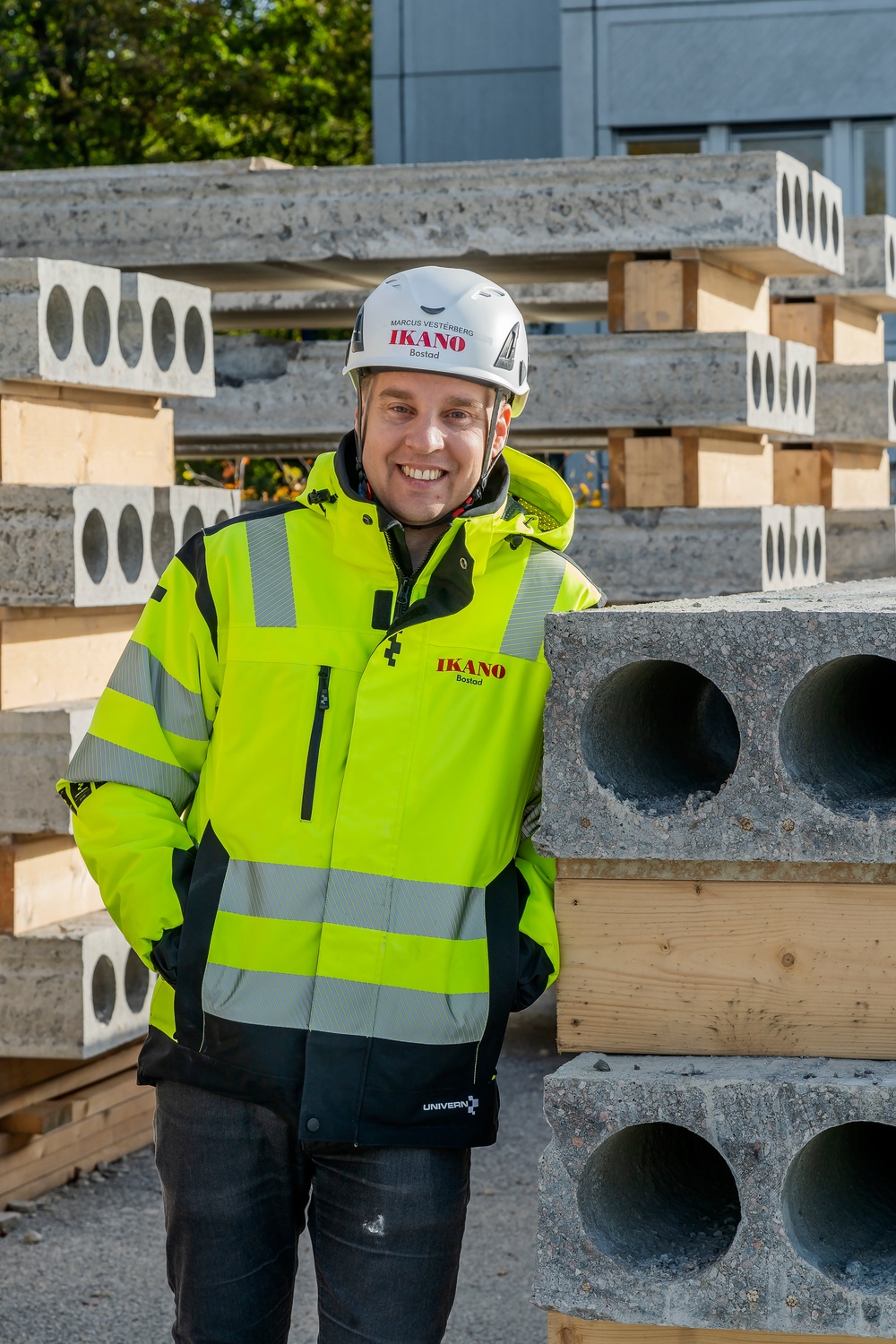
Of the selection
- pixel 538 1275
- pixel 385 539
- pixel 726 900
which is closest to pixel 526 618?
pixel 385 539

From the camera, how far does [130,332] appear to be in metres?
5.12

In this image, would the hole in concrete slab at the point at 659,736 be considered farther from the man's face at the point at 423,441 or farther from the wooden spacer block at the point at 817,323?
the wooden spacer block at the point at 817,323

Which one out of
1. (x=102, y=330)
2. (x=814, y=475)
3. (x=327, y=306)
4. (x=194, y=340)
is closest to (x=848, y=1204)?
(x=102, y=330)

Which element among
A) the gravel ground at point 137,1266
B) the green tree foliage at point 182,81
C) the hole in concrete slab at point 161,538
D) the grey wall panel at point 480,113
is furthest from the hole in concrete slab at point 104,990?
the green tree foliage at point 182,81

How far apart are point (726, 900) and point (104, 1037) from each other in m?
2.84

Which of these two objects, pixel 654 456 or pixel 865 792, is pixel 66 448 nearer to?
pixel 654 456

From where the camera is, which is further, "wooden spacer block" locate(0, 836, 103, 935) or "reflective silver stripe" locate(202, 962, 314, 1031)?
"wooden spacer block" locate(0, 836, 103, 935)

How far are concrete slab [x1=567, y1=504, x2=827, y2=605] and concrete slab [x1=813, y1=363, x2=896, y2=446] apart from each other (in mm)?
2148

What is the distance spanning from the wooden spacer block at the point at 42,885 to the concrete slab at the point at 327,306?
8.29ft

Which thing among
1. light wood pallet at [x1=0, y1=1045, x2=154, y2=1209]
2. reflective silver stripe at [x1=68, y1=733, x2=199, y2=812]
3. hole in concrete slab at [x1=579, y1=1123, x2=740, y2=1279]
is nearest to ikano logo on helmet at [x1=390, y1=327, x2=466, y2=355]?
reflective silver stripe at [x1=68, y1=733, x2=199, y2=812]

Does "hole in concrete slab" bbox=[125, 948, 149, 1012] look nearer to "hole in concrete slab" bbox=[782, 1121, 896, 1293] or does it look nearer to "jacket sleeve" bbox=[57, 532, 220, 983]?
"jacket sleeve" bbox=[57, 532, 220, 983]

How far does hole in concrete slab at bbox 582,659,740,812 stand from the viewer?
2.58 meters

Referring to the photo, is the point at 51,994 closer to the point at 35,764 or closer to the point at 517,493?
the point at 35,764

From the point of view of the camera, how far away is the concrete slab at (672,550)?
19.3ft
